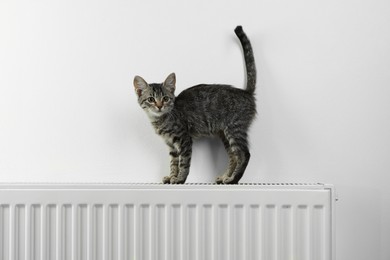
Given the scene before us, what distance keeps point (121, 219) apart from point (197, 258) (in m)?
0.22

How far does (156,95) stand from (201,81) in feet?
0.64

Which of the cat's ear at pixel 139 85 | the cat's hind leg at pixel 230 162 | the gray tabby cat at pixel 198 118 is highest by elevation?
the cat's ear at pixel 139 85

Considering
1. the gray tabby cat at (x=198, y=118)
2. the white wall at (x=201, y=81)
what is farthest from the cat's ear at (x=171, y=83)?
the white wall at (x=201, y=81)

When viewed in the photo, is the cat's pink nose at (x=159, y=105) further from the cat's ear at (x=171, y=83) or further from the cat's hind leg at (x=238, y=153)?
the cat's hind leg at (x=238, y=153)

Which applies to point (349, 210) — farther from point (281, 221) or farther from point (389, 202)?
point (281, 221)

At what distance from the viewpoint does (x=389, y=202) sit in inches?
58.7

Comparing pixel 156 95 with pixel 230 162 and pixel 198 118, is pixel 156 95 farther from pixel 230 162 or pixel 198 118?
pixel 230 162

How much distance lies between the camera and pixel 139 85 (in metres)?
1.39

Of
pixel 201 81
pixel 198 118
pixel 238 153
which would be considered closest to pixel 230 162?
pixel 238 153

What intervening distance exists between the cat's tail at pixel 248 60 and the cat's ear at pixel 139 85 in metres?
0.31

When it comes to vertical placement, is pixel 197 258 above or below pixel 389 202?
below

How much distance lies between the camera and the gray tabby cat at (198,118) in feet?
4.58

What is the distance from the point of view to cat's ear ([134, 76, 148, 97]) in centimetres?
138

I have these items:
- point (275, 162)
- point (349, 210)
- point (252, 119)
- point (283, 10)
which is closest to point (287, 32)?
point (283, 10)
